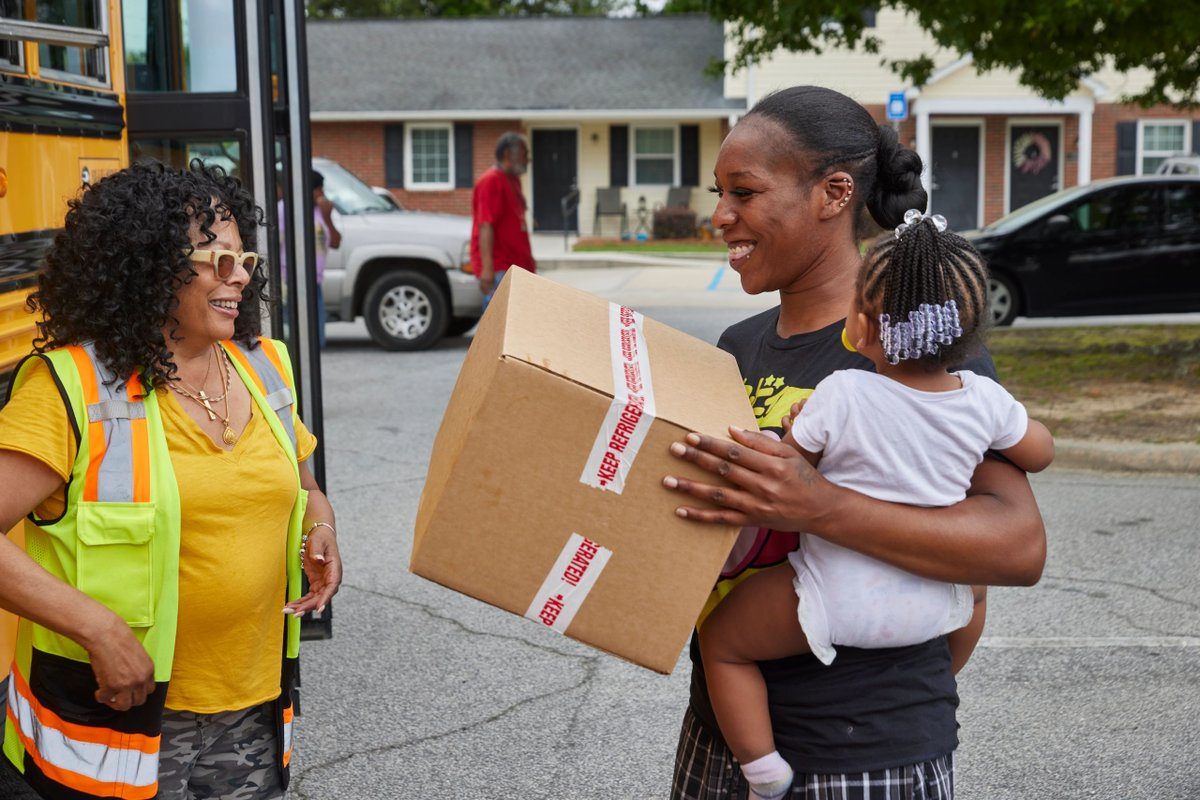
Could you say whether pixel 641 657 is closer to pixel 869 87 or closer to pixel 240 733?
pixel 240 733

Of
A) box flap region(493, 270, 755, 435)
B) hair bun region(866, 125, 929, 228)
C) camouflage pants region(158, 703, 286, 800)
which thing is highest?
hair bun region(866, 125, 929, 228)

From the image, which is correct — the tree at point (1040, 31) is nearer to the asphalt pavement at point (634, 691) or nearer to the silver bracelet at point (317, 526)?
the asphalt pavement at point (634, 691)

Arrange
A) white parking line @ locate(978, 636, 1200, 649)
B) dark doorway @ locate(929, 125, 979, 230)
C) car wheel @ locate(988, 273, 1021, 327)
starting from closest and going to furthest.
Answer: white parking line @ locate(978, 636, 1200, 649) < car wheel @ locate(988, 273, 1021, 327) < dark doorway @ locate(929, 125, 979, 230)

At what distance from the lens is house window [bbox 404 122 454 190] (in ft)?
102

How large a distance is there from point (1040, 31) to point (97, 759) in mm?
9746

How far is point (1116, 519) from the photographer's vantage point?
22.1 feet

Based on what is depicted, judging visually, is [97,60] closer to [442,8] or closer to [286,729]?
[286,729]

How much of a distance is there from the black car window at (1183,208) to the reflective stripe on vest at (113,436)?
12833 millimetres

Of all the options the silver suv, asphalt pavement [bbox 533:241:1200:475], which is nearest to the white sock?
asphalt pavement [bbox 533:241:1200:475]

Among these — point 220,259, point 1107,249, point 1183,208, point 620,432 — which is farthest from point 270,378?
point 1183,208

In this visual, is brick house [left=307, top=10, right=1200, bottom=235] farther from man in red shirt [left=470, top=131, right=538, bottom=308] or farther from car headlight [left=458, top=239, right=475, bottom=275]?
man in red shirt [left=470, top=131, right=538, bottom=308]

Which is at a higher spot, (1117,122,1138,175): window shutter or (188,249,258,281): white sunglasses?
(1117,122,1138,175): window shutter

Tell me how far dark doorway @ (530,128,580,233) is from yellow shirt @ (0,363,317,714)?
2923 cm

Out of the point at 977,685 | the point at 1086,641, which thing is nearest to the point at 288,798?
the point at 977,685
